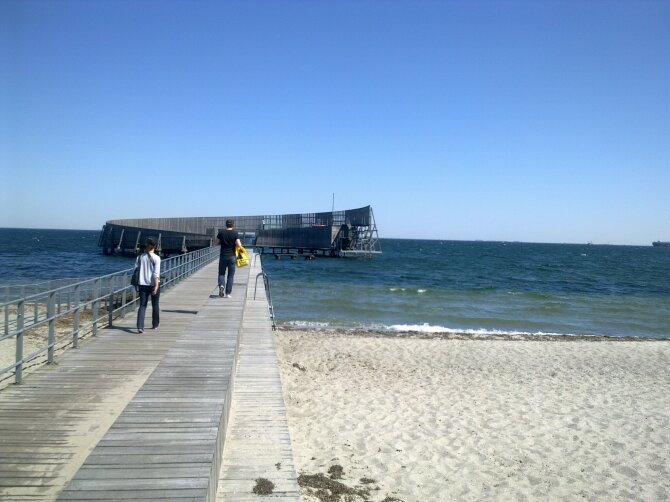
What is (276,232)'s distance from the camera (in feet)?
211

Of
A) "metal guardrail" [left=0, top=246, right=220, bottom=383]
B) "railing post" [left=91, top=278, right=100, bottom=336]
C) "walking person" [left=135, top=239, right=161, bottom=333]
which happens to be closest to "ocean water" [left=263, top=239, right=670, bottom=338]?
"metal guardrail" [left=0, top=246, right=220, bottom=383]

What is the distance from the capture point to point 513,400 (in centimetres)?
948

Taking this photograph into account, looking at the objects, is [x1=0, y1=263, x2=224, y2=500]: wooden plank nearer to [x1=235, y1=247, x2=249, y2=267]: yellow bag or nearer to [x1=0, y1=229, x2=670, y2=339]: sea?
[x1=235, y1=247, x2=249, y2=267]: yellow bag

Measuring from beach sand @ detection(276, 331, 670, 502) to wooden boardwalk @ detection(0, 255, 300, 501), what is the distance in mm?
982

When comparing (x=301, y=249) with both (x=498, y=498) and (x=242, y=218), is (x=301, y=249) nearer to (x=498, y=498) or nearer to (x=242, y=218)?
(x=242, y=218)

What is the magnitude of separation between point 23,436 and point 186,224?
61.4 metres

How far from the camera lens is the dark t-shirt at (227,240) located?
10609 mm

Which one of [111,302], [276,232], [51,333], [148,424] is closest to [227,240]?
[111,302]

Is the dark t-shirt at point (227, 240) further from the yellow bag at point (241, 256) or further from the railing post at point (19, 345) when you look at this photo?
the railing post at point (19, 345)

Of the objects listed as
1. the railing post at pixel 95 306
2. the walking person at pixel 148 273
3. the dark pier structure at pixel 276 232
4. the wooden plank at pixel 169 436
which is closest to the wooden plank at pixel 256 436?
the wooden plank at pixel 169 436

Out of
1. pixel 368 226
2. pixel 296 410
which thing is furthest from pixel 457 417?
pixel 368 226

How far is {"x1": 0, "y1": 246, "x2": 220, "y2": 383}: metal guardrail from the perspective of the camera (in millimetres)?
6051

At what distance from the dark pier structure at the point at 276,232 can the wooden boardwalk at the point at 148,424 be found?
158 feet

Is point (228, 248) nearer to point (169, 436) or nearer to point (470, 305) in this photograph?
point (169, 436)
